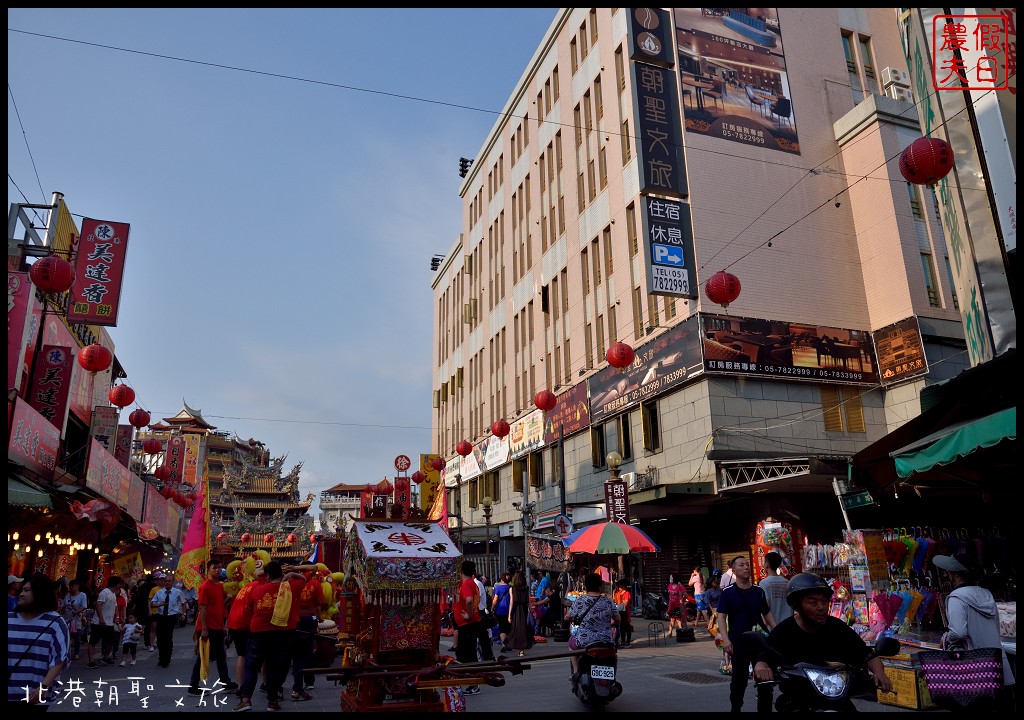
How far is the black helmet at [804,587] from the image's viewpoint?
436 cm

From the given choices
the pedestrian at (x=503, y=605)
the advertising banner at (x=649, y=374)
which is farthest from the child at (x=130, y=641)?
the advertising banner at (x=649, y=374)

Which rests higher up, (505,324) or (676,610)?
(505,324)

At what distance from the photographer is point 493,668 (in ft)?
19.9

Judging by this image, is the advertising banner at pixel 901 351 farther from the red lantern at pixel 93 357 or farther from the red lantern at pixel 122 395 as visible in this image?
the red lantern at pixel 122 395

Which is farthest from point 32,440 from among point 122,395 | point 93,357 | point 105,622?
point 105,622

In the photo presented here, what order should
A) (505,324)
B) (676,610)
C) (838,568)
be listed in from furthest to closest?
(505,324) < (676,610) < (838,568)

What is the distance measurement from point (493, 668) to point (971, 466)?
7041 millimetres

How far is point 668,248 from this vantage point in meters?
19.5

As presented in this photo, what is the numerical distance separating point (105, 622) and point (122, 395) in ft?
20.3

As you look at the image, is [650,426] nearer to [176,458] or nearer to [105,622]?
[105,622]

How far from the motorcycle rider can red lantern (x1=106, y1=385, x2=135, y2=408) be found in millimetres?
17458

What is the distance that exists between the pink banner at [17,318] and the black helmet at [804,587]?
634 inches

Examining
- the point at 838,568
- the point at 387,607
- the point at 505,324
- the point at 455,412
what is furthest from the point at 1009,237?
the point at 455,412

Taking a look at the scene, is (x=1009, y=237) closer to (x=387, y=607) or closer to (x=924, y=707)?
(x=924, y=707)
